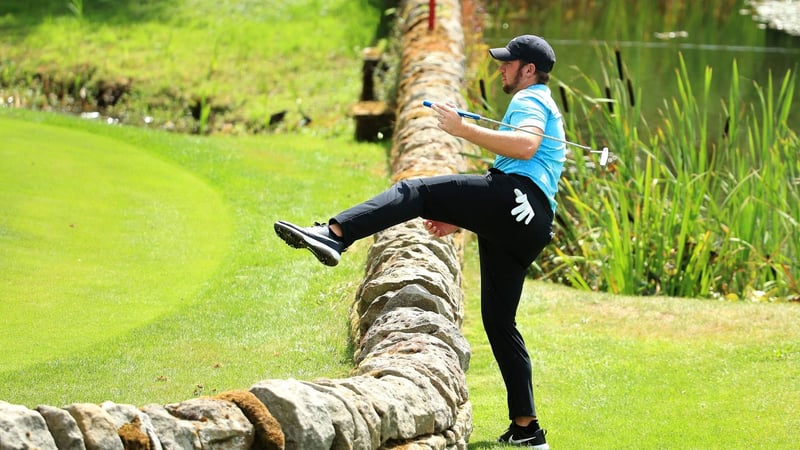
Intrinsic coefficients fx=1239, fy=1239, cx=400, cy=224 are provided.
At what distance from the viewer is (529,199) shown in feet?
18.2

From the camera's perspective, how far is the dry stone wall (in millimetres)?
3926

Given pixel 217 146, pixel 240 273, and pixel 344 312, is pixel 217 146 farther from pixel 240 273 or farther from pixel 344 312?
pixel 344 312

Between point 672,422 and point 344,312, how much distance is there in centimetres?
220

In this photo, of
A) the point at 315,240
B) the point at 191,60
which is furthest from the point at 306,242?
the point at 191,60

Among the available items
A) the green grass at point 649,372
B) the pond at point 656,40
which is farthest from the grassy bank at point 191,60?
the green grass at point 649,372

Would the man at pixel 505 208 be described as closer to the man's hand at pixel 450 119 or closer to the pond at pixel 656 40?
the man's hand at pixel 450 119

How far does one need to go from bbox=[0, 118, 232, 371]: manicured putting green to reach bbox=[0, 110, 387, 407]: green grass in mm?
15

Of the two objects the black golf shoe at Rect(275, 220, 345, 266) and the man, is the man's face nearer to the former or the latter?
the man

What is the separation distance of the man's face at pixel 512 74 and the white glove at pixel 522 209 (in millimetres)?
554

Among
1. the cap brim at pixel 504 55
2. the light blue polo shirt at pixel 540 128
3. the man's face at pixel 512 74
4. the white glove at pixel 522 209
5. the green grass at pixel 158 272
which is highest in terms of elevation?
the cap brim at pixel 504 55

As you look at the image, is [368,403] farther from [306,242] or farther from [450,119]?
[450,119]

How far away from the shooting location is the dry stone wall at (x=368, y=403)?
393cm

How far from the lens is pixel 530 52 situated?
5715 mm

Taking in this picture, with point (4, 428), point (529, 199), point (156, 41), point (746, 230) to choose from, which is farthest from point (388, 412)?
point (156, 41)
